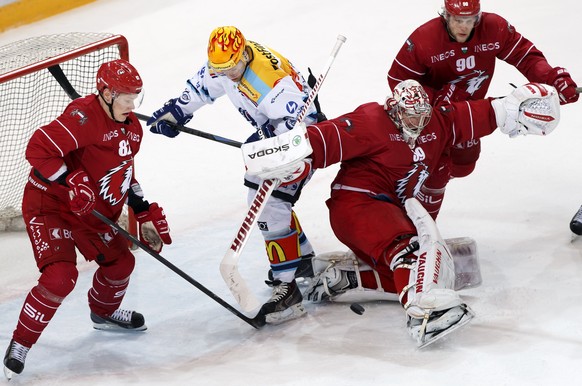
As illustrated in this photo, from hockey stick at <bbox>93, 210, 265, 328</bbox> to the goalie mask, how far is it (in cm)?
90

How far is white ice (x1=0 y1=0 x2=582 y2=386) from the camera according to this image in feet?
11.1

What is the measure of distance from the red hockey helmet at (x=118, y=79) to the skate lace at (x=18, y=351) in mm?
935

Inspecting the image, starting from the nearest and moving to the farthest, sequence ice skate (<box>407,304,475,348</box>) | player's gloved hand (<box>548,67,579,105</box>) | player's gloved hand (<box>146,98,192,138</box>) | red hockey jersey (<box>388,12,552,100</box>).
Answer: ice skate (<box>407,304,475,348</box>), player's gloved hand (<box>548,67,579,105</box>), red hockey jersey (<box>388,12,552,100</box>), player's gloved hand (<box>146,98,192,138</box>)

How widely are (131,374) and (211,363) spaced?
0.93 feet

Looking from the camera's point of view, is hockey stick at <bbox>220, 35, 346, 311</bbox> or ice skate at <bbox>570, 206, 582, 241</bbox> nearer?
hockey stick at <bbox>220, 35, 346, 311</bbox>

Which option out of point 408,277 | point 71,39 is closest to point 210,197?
point 71,39

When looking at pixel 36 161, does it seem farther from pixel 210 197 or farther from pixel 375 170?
pixel 210 197

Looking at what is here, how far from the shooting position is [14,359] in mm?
3494

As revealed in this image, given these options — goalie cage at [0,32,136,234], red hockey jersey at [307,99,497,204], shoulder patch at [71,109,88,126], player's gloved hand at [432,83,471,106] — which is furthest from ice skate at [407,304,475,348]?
goalie cage at [0,32,136,234]

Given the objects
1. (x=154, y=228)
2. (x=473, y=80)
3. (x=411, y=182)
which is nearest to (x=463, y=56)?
(x=473, y=80)

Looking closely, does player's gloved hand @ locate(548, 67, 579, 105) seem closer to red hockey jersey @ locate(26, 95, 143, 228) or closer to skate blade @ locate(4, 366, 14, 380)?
red hockey jersey @ locate(26, 95, 143, 228)

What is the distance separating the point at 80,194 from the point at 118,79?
0.42m

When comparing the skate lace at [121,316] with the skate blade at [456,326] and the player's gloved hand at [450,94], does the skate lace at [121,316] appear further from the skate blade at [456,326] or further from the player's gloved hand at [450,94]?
the player's gloved hand at [450,94]

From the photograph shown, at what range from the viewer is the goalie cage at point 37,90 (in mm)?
4382
